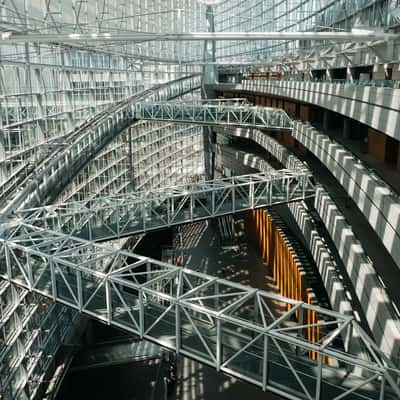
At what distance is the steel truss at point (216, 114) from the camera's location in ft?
87.4

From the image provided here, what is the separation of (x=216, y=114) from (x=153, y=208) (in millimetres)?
13622

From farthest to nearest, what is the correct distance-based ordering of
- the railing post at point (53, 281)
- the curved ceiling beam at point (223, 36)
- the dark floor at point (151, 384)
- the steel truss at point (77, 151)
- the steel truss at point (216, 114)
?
1. the steel truss at point (216, 114)
2. the steel truss at point (77, 151)
3. the dark floor at point (151, 384)
4. the curved ceiling beam at point (223, 36)
5. the railing post at point (53, 281)

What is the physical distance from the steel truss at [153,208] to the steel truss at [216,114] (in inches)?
227

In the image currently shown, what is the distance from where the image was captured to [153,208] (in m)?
19.0

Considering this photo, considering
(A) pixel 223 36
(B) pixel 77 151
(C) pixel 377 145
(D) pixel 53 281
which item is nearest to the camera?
(D) pixel 53 281

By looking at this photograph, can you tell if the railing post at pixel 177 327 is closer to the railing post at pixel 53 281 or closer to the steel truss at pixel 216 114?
the railing post at pixel 53 281

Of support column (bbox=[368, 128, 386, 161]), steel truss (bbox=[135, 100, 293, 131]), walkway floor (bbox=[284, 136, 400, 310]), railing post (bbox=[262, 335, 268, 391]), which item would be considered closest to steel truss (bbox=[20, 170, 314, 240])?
walkway floor (bbox=[284, 136, 400, 310])

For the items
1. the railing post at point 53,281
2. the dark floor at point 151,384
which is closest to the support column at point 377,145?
the dark floor at point 151,384

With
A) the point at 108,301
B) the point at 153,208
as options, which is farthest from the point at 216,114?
the point at 108,301

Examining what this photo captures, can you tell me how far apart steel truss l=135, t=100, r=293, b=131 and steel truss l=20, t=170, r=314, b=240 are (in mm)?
5765

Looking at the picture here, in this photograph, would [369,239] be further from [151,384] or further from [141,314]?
[151,384]

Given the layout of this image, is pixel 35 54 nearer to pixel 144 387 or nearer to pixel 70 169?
pixel 70 169


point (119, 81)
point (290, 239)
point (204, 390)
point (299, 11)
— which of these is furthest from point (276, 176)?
point (119, 81)

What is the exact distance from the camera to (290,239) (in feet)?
76.2
